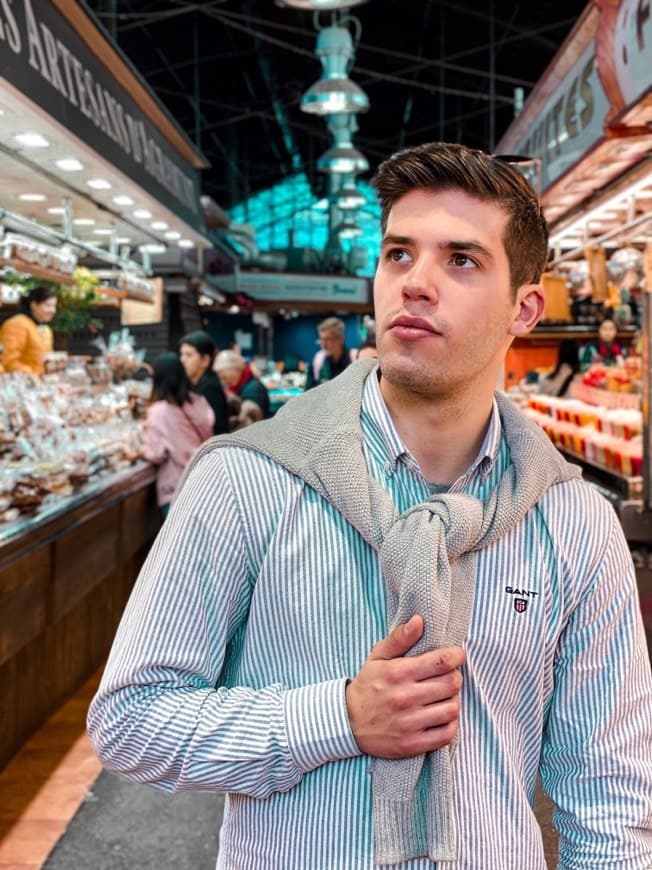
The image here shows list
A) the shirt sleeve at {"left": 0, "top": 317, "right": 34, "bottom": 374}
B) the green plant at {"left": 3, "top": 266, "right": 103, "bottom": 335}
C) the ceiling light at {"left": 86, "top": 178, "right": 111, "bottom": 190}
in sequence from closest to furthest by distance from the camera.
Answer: the ceiling light at {"left": 86, "top": 178, "right": 111, "bottom": 190}, the shirt sleeve at {"left": 0, "top": 317, "right": 34, "bottom": 374}, the green plant at {"left": 3, "top": 266, "right": 103, "bottom": 335}

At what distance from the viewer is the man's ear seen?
141 centimetres

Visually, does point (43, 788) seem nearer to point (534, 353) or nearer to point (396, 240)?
point (396, 240)

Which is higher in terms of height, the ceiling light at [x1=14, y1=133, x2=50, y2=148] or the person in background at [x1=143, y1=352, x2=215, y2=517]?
the ceiling light at [x1=14, y1=133, x2=50, y2=148]

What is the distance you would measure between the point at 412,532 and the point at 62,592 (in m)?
3.16

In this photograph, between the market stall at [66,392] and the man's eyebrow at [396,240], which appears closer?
the man's eyebrow at [396,240]

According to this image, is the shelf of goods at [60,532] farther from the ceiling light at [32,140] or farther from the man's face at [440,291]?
the man's face at [440,291]

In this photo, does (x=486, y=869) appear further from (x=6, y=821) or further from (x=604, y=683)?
(x=6, y=821)

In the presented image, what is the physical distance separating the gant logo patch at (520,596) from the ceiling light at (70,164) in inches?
160

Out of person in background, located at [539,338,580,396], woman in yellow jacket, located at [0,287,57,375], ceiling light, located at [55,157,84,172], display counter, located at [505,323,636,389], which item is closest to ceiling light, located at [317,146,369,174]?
display counter, located at [505,323,636,389]

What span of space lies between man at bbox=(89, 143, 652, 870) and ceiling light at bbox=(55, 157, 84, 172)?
3.81m

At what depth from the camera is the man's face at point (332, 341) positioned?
751cm

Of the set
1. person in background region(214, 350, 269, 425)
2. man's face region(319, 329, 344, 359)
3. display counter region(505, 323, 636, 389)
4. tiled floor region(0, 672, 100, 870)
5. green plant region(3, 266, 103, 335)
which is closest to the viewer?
tiled floor region(0, 672, 100, 870)

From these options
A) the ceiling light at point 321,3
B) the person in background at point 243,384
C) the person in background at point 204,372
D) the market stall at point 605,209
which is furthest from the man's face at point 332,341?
the ceiling light at point 321,3

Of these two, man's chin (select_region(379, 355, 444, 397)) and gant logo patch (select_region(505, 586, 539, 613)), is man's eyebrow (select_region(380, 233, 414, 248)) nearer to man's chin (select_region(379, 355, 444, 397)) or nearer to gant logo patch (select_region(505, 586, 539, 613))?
man's chin (select_region(379, 355, 444, 397))
